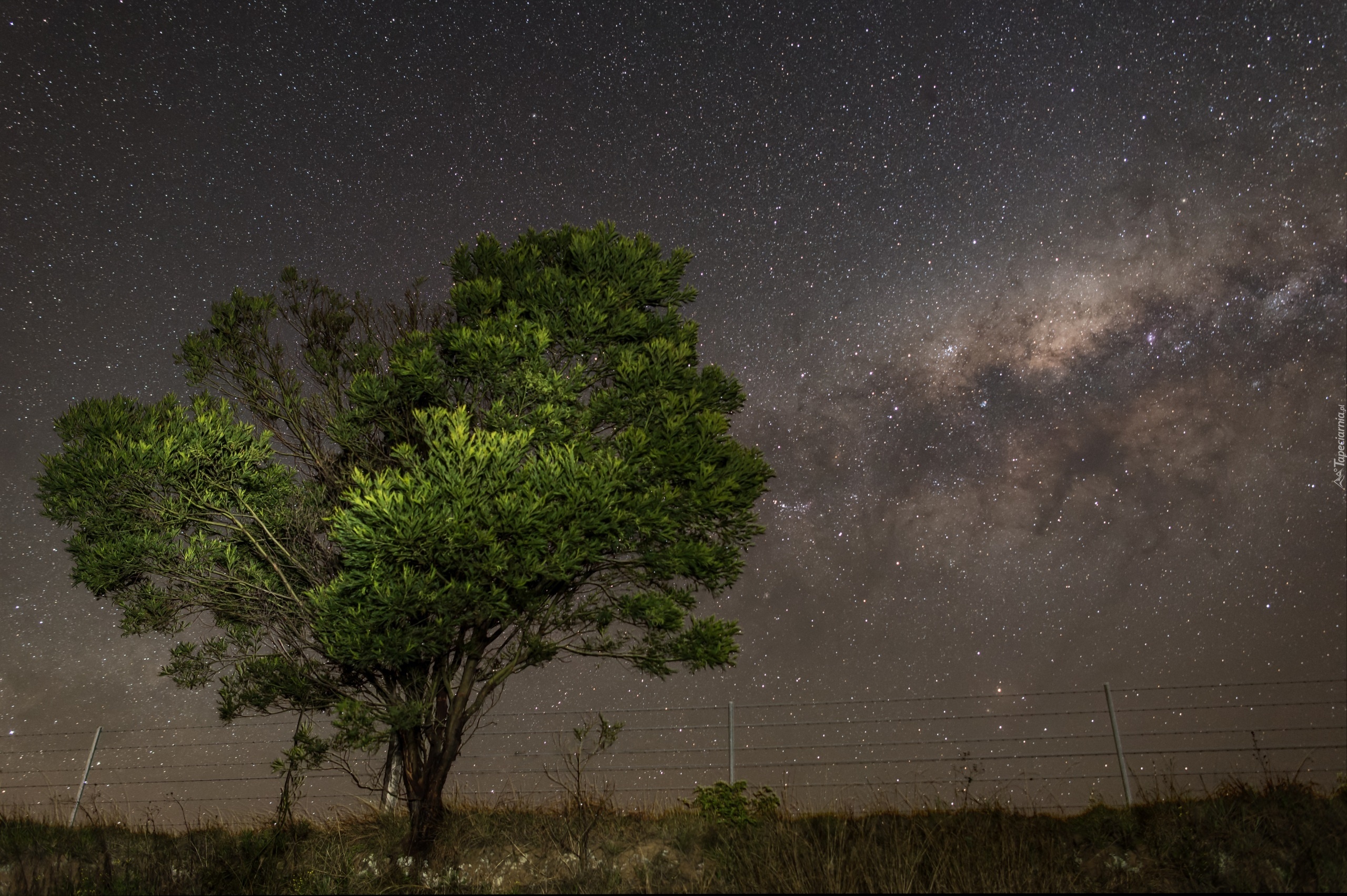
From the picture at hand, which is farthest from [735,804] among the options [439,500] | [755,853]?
[439,500]

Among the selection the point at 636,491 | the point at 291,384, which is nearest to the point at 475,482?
the point at 636,491

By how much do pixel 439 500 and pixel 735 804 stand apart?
15.1ft

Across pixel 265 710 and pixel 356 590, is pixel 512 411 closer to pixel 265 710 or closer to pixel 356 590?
pixel 356 590

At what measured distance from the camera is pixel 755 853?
24.2 feet

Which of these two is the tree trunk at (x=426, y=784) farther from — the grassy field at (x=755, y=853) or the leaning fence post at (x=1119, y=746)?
the leaning fence post at (x=1119, y=746)

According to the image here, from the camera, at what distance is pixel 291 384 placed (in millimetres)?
11914

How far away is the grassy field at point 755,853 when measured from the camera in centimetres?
666

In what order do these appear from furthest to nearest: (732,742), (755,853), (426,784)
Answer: (732,742), (426,784), (755,853)

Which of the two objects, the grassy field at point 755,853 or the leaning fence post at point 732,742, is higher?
the leaning fence post at point 732,742

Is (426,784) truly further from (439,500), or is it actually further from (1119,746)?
(1119,746)

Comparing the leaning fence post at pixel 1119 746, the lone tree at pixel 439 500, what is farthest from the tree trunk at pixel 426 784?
the leaning fence post at pixel 1119 746

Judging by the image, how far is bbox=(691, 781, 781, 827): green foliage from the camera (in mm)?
8781

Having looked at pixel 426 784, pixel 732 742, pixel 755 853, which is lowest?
pixel 755 853

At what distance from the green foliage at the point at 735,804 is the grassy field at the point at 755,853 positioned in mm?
97
